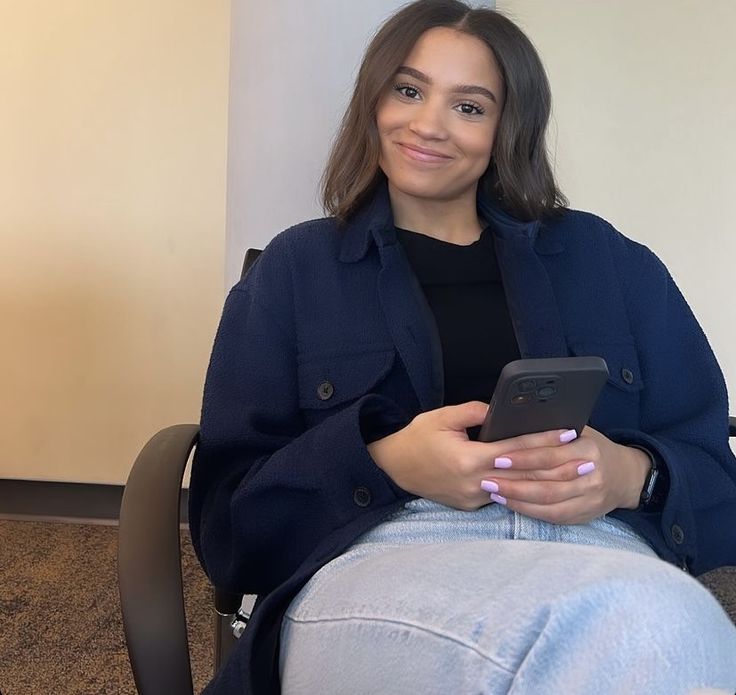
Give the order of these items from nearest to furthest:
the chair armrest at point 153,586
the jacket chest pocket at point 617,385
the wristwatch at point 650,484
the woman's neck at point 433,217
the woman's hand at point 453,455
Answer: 1. the chair armrest at point 153,586
2. the woman's hand at point 453,455
3. the wristwatch at point 650,484
4. the jacket chest pocket at point 617,385
5. the woman's neck at point 433,217

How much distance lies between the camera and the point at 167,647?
2.28ft

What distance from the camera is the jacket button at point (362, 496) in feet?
2.91

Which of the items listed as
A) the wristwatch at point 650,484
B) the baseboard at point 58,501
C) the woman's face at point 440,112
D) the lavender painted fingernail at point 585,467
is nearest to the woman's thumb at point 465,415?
the lavender painted fingernail at point 585,467

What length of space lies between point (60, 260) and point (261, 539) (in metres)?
1.48

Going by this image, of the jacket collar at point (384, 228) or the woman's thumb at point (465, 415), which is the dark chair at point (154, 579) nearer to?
the woman's thumb at point (465, 415)

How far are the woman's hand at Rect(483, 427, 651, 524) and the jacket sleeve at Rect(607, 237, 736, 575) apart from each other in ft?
0.40

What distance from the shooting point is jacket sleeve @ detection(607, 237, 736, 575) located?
0.95 meters

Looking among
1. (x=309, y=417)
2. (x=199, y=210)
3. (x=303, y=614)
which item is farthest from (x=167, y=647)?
(x=199, y=210)

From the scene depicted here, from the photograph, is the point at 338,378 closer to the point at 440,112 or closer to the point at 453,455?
the point at 453,455

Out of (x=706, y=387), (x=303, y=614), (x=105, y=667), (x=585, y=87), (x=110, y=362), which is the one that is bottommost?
(x=105, y=667)

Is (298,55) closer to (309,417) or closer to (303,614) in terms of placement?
(309,417)

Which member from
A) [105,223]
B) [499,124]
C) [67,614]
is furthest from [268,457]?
[105,223]

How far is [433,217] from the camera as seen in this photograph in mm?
1165

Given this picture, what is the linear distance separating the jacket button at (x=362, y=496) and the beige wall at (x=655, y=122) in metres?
1.41
